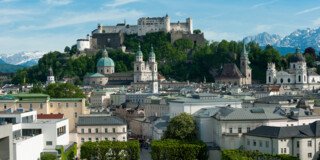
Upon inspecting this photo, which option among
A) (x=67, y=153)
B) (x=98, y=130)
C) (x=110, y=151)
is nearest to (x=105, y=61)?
(x=98, y=130)

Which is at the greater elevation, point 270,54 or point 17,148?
point 270,54

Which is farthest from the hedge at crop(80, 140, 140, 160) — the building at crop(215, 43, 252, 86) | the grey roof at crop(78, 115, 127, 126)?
the building at crop(215, 43, 252, 86)

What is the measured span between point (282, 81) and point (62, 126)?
9023 cm

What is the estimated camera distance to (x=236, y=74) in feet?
538

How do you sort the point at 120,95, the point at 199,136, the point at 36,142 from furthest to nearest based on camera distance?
the point at 120,95 → the point at 199,136 → the point at 36,142

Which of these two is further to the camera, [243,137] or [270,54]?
[270,54]

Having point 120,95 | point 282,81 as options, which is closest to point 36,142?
point 120,95

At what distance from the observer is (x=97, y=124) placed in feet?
256

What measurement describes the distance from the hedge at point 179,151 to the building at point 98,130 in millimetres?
12309

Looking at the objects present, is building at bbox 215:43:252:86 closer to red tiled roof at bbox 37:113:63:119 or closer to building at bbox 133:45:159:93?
building at bbox 133:45:159:93

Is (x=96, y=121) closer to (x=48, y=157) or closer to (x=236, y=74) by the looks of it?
(x=48, y=157)

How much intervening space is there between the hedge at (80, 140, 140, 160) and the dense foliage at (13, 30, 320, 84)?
105 metres

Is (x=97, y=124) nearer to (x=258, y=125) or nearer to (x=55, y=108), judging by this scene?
(x=55, y=108)

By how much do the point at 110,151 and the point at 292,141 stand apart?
684 inches
